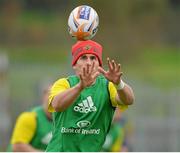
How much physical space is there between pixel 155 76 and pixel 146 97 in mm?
12374

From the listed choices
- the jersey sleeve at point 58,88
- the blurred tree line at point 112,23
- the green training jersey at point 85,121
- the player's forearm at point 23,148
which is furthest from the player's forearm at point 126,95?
the blurred tree line at point 112,23

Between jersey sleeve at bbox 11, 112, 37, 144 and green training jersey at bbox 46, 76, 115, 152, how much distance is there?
312cm

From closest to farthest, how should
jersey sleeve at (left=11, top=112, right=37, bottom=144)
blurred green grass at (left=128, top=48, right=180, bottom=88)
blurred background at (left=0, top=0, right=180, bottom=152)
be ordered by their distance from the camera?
jersey sleeve at (left=11, top=112, right=37, bottom=144)
blurred background at (left=0, top=0, right=180, bottom=152)
blurred green grass at (left=128, top=48, right=180, bottom=88)

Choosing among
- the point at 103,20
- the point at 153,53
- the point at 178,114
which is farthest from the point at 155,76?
the point at 178,114

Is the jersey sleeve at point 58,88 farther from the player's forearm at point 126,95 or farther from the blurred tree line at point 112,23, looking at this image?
the blurred tree line at point 112,23

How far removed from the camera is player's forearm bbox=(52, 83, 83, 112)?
9.56m

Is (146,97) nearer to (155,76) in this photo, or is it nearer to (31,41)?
(155,76)

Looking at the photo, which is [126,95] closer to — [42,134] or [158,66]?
[42,134]

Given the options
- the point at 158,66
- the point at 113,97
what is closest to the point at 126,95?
the point at 113,97

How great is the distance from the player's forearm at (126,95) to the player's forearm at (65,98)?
1.40ft

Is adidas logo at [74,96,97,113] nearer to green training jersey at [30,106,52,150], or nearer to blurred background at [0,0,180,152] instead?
green training jersey at [30,106,52,150]

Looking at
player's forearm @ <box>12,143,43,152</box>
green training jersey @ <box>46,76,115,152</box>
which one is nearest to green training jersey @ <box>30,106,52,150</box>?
player's forearm @ <box>12,143,43,152</box>

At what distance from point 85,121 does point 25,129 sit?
3.38 meters

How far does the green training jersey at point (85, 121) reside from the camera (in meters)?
10.1
